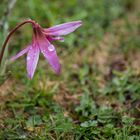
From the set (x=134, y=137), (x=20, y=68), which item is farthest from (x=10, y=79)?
(x=134, y=137)

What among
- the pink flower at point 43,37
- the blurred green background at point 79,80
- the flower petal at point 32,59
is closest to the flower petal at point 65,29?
the pink flower at point 43,37

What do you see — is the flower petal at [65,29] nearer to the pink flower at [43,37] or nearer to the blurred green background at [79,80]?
Result: the pink flower at [43,37]

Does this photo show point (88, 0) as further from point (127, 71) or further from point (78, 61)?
point (127, 71)

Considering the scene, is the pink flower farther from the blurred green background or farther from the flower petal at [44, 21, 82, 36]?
the blurred green background

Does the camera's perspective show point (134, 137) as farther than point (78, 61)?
No

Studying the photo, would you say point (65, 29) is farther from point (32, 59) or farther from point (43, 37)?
point (32, 59)

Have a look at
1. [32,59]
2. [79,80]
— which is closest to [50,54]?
[32,59]

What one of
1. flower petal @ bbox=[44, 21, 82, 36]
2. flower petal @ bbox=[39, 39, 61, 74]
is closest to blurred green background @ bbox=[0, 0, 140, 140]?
flower petal @ bbox=[39, 39, 61, 74]
